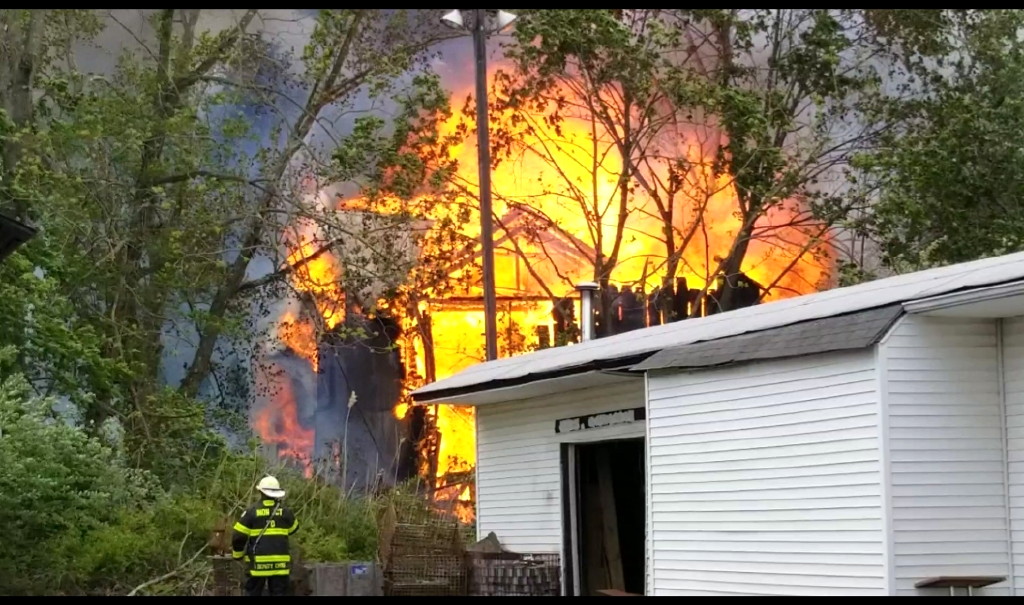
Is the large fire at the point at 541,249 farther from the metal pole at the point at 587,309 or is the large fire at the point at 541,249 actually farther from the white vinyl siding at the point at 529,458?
the white vinyl siding at the point at 529,458

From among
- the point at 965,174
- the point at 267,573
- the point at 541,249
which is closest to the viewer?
the point at 267,573

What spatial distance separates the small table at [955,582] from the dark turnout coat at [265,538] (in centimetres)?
659

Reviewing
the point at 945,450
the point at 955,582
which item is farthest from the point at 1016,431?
the point at 955,582

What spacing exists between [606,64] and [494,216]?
15.2 feet

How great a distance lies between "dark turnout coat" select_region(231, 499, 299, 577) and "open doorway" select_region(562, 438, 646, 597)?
166 inches

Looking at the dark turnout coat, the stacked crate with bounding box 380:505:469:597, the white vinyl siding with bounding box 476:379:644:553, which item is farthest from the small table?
the stacked crate with bounding box 380:505:469:597

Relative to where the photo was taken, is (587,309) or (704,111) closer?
(587,309)

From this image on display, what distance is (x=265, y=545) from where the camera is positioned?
13391 millimetres

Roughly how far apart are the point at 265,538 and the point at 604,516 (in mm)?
5003

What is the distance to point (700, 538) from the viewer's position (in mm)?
12539

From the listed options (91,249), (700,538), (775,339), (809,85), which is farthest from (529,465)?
(809,85)

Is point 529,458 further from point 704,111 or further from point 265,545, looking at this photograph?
point 704,111

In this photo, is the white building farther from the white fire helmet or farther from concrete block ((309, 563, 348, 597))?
concrete block ((309, 563, 348, 597))

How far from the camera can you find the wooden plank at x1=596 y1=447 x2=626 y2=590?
1634cm
